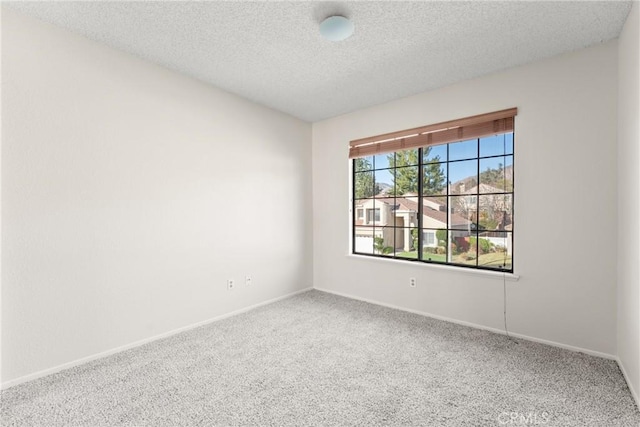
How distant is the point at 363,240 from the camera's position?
4.16 metres

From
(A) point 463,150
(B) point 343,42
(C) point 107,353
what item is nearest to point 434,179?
(A) point 463,150

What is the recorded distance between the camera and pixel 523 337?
9.07 ft

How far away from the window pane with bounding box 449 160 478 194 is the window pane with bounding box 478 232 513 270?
0.53m

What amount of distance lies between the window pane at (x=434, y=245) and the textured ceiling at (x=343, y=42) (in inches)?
65.8

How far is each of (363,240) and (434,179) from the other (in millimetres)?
1265

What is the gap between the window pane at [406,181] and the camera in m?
3.63

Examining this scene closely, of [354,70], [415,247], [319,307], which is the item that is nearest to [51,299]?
[319,307]

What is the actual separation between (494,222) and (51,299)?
3.95 m

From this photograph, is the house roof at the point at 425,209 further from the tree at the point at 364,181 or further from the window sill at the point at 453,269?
the window sill at the point at 453,269

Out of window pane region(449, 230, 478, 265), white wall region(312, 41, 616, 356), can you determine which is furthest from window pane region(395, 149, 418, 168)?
window pane region(449, 230, 478, 265)

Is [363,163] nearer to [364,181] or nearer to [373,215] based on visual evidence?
[364,181]

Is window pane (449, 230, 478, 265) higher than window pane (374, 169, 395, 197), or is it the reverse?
→ window pane (374, 169, 395, 197)

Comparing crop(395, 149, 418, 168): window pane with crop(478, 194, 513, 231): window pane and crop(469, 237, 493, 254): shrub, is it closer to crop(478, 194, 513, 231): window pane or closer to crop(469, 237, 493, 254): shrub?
crop(478, 194, 513, 231): window pane

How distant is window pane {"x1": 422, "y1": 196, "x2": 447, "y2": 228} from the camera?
343cm
